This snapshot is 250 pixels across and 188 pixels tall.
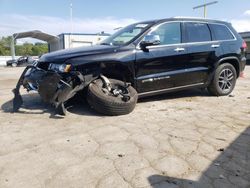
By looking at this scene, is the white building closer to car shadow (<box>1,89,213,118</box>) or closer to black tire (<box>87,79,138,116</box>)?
car shadow (<box>1,89,213,118</box>)

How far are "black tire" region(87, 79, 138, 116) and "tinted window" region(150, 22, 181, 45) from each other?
1479mm

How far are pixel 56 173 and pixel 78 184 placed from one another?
13.2 inches

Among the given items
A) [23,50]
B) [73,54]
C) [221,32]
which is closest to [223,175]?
[73,54]

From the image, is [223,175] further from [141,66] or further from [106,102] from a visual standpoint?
[141,66]

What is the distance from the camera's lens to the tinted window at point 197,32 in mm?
6289

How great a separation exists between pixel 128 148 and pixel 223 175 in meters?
1.19

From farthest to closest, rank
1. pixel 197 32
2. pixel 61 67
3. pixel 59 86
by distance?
pixel 197 32
pixel 61 67
pixel 59 86

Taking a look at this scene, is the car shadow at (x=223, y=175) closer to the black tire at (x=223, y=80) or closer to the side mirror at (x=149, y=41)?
the side mirror at (x=149, y=41)

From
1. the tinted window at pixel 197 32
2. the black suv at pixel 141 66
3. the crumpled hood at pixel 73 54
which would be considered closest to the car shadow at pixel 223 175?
the black suv at pixel 141 66

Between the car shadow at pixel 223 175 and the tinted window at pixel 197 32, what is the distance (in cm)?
337

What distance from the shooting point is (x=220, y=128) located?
4422 mm

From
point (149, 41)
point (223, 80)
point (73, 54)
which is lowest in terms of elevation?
point (223, 80)

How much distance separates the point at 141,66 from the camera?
5582 millimetres

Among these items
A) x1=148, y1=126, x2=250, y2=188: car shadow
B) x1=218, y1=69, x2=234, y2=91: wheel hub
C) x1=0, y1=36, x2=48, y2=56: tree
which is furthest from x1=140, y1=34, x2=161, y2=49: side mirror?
x1=0, y1=36, x2=48, y2=56: tree
